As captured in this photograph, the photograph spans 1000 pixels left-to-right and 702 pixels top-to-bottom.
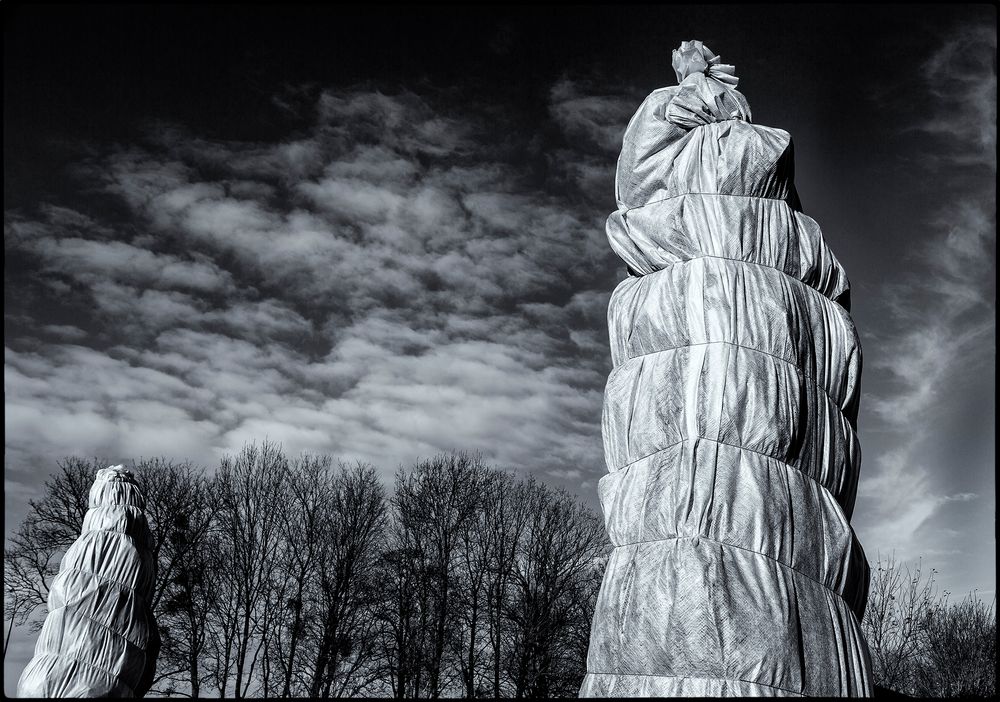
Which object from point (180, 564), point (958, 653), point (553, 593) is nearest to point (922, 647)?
point (958, 653)

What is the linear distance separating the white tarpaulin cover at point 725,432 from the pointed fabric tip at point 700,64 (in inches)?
26.6

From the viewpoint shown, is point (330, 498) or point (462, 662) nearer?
point (462, 662)

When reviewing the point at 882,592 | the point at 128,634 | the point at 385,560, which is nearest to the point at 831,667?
the point at 128,634

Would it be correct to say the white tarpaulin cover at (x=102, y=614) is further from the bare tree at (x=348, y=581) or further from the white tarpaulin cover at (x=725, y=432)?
the bare tree at (x=348, y=581)

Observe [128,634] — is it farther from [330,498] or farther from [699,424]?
[330,498]

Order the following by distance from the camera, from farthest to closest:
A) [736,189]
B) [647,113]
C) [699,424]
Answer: [647,113] → [736,189] → [699,424]

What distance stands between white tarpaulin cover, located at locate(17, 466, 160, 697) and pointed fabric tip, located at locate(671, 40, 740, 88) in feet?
31.3

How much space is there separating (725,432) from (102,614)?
9.40m

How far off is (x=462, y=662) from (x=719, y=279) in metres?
27.6

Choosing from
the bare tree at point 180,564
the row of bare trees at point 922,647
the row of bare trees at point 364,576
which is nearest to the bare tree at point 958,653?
the row of bare trees at point 922,647

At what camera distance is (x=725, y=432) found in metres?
4.82

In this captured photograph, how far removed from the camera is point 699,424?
192 inches

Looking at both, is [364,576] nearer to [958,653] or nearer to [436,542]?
[436,542]

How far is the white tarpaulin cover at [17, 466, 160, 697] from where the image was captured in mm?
10422
